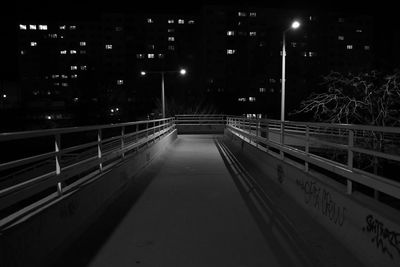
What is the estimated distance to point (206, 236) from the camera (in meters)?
5.75

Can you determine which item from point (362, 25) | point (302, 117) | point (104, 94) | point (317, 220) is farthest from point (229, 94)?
point (317, 220)

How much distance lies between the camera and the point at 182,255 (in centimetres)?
498

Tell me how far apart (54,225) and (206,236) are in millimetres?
2132

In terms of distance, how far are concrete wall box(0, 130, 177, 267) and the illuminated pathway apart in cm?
26

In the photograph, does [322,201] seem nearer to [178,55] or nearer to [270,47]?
[270,47]

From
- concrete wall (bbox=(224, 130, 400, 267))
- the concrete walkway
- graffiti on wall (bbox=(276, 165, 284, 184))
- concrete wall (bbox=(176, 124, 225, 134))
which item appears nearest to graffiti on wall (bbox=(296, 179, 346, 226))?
concrete wall (bbox=(224, 130, 400, 267))

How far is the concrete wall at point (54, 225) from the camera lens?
13.3ft

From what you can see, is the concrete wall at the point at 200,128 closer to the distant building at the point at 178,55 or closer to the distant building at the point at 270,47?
the distant building at the point at 178,55

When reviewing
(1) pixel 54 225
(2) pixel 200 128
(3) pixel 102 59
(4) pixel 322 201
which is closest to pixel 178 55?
(3) pixel 102 59

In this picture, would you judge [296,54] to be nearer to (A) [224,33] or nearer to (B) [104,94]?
(A) [224,33]

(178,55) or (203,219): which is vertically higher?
(178,55)

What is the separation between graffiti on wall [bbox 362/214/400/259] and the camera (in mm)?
3965

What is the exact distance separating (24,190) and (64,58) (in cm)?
13290

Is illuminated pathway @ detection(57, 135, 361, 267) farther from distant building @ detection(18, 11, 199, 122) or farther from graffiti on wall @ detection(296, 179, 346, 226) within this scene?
distant building @ detection(18, 11, 199, 122)
